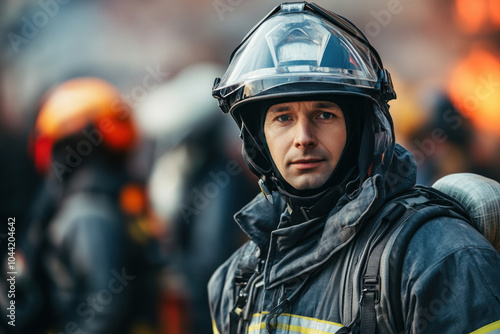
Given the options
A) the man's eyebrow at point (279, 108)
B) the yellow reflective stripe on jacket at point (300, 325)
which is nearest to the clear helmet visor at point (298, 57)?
the man's eyebrow at point (279, 108)

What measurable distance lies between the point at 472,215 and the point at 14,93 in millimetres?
4415

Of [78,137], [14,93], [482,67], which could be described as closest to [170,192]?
[78,137]

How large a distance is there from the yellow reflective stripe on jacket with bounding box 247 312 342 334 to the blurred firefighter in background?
1.85 meters

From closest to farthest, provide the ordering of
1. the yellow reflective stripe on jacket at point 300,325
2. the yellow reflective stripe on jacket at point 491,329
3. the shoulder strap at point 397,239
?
the yellow reflective stripe on jacket at point 491,329 < the shoulder strap at point 397,239 < the yellow reflective stripe on jacket at point 300,325

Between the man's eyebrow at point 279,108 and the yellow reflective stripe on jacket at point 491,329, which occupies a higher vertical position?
the man's eyebrow at point 279,108

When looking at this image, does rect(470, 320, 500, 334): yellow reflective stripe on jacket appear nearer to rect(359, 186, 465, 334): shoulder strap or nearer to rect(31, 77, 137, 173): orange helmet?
rect(359, 186, 465, 334): shoulder strap

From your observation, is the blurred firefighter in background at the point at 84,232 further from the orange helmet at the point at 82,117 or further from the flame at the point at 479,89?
the flame at the point at 479,89

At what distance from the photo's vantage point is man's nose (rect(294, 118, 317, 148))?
187 centimetres

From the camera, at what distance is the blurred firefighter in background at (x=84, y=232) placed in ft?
11.6

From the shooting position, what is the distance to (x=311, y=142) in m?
1.88

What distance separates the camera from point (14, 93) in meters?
5.16

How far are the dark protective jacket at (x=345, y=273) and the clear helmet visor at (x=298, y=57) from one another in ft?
1.02

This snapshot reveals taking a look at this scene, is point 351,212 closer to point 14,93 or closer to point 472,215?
point 472,215

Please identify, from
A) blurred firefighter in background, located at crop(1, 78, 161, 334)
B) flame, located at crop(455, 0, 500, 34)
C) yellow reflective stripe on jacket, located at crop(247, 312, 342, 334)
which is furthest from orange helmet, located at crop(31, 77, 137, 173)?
flame, located at crop(455, 0, 500, 34)
